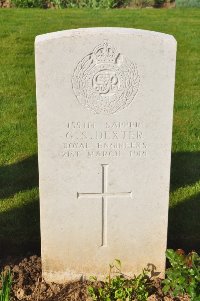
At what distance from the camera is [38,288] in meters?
3.98

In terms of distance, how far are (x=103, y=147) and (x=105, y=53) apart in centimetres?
62

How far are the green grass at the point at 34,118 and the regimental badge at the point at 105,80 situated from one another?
5.20ft

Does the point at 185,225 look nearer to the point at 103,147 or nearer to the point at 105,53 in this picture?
the point at 103,147

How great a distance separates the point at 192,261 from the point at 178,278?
6.5 inches

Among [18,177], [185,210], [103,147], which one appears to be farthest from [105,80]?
[18,177]

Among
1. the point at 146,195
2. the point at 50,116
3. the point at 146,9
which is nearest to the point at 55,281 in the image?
the point at 146,195

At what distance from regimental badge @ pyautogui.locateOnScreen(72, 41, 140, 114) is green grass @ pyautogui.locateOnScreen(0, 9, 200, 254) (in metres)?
1.58

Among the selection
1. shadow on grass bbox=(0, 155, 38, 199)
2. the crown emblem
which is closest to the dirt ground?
shadow on grass bbox=(0, 155, 38, 199)

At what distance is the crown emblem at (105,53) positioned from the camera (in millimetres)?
3383

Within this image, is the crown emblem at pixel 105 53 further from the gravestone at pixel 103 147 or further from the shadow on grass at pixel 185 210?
the shadow on grass at pixel 185 210

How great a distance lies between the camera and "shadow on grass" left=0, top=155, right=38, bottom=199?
212 inches

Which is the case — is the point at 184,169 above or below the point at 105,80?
below

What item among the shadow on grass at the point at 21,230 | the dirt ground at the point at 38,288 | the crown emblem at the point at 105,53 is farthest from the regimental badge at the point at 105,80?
the shadow on grass at the point at 21,230

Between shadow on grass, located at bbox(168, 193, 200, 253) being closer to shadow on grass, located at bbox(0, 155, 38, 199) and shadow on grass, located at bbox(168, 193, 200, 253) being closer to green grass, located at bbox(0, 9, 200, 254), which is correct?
green grass, located at bbox(0, 9, 200, 254)
